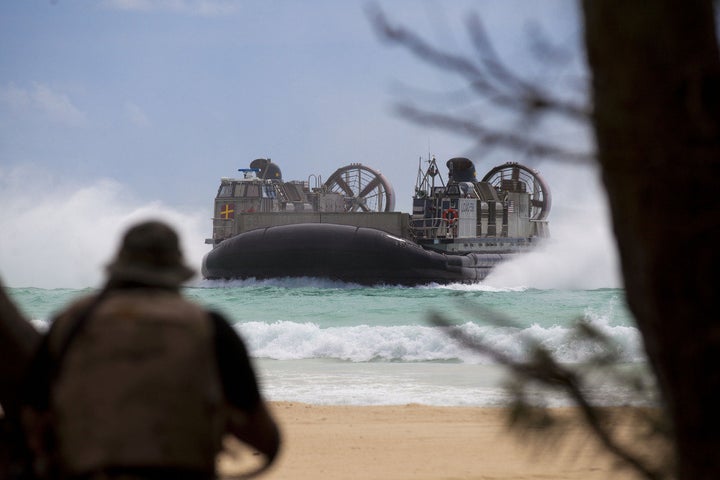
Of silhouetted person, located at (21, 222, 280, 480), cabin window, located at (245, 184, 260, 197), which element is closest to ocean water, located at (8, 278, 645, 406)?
silhouetted person, located at (21, 222, 280, 480)

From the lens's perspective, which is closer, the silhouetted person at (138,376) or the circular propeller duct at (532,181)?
the silhouetted person at (138,376)

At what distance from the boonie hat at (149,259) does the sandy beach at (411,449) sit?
8.01 feet

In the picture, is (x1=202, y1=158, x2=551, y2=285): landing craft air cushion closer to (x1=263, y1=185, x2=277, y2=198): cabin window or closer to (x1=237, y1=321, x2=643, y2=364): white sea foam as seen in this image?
(x1=263, y1=185, x2=277, y2=198): cabin window

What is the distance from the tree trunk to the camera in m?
1.34

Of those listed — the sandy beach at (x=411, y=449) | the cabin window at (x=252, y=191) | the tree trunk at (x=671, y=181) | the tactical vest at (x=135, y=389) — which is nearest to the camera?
the tree trunk at (x=671, y=181)

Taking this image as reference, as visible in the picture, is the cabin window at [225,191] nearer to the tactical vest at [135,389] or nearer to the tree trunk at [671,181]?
the tactical vest at [135,389]

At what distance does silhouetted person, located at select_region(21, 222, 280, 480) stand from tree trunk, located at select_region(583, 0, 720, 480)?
72cm

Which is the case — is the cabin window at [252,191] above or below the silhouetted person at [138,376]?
above

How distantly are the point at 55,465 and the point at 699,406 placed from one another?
107cm

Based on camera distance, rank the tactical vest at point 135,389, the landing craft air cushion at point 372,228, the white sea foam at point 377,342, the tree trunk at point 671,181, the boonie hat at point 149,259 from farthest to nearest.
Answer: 1. the landing craft air cushion at point 372,228
2. the white sea foam at point 377,342
3. the boonie hat at point 149,259
4. the tactical vest at point 135,389
5. the tree trunk at point 671,181

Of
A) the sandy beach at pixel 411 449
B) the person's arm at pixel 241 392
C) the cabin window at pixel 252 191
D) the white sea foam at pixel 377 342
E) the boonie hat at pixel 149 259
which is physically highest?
the cabin window at pixel 252 191

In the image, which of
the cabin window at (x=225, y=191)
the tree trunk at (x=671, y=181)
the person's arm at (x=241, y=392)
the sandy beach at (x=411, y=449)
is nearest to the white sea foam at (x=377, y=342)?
the sandy beach at (x=411, y=449)

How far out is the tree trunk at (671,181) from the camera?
1343 millimetres

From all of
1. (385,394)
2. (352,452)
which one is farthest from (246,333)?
(352,452)
